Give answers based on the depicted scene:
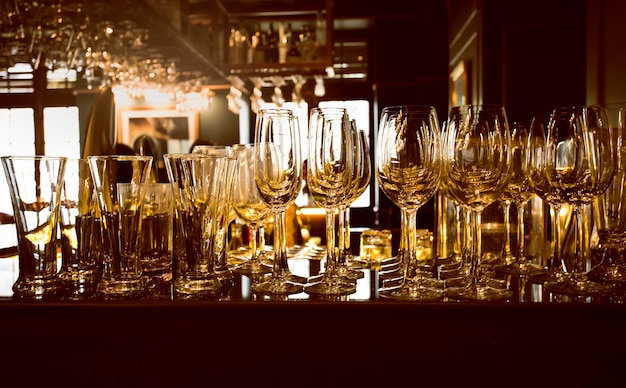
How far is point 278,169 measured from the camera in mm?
982

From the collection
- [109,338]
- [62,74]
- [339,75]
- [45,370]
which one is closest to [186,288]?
[109,338]

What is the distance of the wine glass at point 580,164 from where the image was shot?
0.93 meters

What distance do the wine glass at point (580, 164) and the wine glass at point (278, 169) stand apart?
40 centimetres

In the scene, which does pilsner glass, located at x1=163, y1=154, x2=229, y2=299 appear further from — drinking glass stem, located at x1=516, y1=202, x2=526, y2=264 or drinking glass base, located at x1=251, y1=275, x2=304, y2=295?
drinking glass stem, located at x1=516, y1=202, x2=526, y2=264

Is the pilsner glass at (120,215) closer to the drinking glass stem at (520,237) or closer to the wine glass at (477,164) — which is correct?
the wine glass at (477,164)

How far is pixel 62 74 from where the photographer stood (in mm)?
7266

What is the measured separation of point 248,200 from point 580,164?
1.89ft

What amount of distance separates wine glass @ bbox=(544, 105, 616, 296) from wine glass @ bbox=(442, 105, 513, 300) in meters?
0.08

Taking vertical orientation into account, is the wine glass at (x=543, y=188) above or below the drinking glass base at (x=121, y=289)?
above

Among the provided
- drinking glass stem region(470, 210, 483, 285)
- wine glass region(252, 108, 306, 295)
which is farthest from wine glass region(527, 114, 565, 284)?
wine glass region(252, 108, 306, 295)

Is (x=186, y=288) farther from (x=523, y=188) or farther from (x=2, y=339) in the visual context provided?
(x=523, y=188)

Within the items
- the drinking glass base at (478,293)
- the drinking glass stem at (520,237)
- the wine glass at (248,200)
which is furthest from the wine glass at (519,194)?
the wine glass at (248,200)

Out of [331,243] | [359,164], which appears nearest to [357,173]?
[359,164]

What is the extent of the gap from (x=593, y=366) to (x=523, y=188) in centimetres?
38
